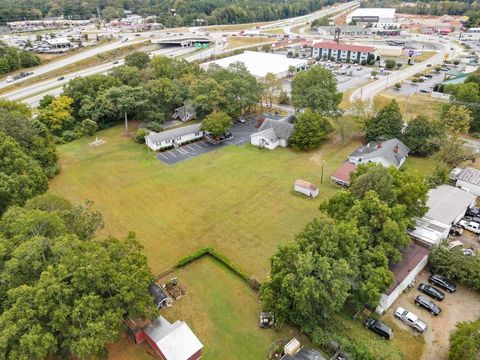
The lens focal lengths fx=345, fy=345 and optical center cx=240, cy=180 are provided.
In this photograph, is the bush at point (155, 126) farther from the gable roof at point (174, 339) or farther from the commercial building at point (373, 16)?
the commercial building at point (373, 16)

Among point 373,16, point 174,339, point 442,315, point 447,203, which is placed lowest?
point 442,315

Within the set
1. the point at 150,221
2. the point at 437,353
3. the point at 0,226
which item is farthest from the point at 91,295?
the point at 437,353

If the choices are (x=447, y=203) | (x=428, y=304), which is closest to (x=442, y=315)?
(x=428, y=304)

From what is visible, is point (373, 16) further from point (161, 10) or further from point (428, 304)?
point (428, 304)

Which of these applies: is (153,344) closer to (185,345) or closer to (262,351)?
(185,345)

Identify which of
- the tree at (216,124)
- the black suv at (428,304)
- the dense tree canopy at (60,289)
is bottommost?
the black suv at (428,304)

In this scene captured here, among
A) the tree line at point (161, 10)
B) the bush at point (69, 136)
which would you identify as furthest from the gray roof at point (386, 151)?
the tree line at point (161, 10)

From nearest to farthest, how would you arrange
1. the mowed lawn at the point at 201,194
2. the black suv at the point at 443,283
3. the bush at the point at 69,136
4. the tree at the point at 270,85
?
the black suv at the point at 443,283 → the mowed lawn at the point at 201,194 → the bush at the point at 69,136 → the tree at the point at 270,85

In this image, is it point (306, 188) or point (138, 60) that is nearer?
point (306, 188)
